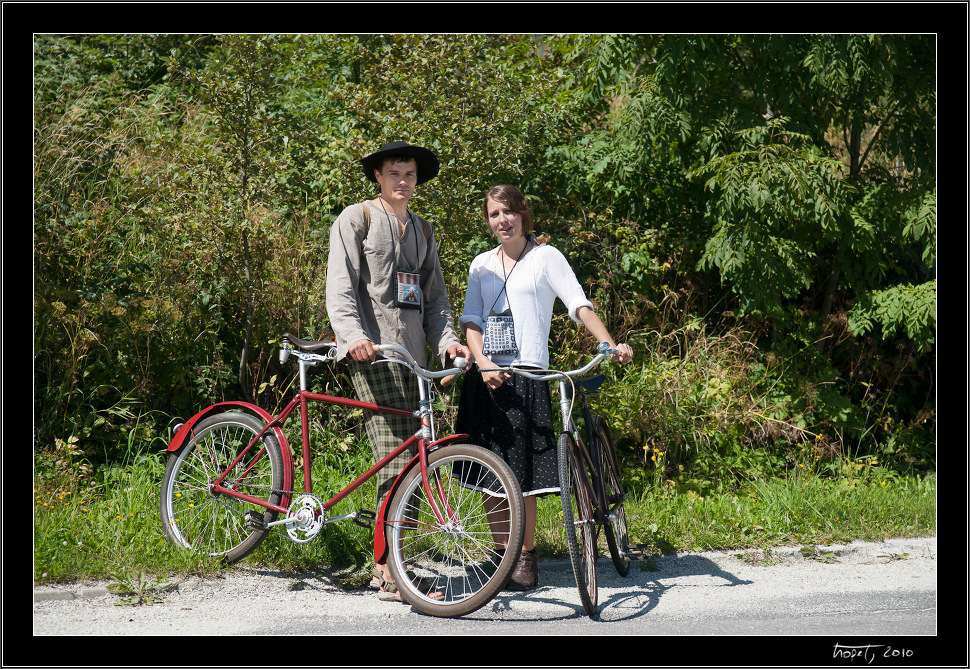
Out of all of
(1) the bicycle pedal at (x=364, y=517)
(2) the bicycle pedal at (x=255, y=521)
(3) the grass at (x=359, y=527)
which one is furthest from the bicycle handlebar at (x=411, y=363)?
(3) the grass at (x=359, y=527)

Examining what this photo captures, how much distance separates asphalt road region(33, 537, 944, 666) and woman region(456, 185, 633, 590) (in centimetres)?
54

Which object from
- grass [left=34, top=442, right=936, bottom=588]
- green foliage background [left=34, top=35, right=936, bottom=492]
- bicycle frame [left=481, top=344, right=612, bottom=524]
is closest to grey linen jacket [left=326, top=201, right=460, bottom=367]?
bicycle frame [left=481, top=344, right=612, bottom=524]

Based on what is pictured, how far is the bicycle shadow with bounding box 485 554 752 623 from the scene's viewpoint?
3.76 metres

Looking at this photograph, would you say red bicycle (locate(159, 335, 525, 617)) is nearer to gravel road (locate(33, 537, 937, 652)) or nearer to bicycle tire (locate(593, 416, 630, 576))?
gravel road (locate(33, 537, 937, 652))

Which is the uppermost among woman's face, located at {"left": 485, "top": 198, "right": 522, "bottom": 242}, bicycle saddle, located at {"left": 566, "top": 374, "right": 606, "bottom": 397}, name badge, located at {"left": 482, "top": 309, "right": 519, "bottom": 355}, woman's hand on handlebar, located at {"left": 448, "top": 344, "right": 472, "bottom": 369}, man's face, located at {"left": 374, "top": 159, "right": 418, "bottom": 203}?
man's face, located at {"left": 374, "top": 159, "right": 418, "bottom": 203}

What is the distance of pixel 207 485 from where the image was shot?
13.8 ft

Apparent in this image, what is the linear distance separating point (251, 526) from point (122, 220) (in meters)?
3.07

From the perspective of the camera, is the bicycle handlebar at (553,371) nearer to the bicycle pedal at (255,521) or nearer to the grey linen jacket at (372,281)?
the grey linen jacket at (372,281)

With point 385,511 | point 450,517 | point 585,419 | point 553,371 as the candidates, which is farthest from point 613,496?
point 385,511

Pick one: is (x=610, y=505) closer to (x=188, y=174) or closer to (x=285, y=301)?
(x=285, y=301)

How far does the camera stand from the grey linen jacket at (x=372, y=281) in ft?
12.4

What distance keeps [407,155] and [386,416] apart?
1288 mm

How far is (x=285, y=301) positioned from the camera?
601 cm

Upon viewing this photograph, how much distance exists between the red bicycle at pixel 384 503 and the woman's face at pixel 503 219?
72 cm
